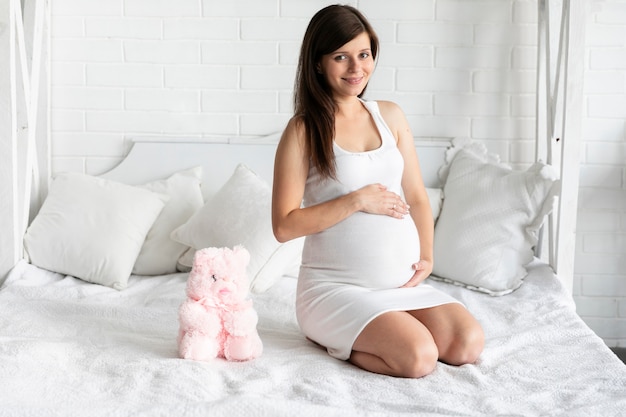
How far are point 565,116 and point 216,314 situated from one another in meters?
1.54

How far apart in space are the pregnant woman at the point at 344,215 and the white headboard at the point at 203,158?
1.09 m

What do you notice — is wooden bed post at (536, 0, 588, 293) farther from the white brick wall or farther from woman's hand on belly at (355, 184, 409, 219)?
woman's hand on belly at (355, 184, 409, 219)

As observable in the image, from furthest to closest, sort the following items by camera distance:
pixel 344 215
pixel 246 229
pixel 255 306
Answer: pixel 246 229 < pixel 255 306 < pixel 344 215

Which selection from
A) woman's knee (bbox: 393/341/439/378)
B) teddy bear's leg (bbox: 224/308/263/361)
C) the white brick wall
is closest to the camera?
woman's knee (bbox: 393/341/439/378)

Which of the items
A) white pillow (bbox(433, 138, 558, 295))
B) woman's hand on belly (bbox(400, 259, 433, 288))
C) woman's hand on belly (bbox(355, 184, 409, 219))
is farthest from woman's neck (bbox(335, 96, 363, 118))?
white pillow (bbox(433, 138, 558, 295))

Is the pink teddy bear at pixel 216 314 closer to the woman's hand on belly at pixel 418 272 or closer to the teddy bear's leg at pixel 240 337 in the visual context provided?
the teddy bear's leg at pixel 240 337

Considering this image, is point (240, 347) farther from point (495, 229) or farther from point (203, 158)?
point (203, 158)

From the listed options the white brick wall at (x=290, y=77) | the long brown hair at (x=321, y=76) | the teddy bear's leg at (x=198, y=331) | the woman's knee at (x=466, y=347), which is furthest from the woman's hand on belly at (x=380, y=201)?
the white brick wall at (x=290, y=77)

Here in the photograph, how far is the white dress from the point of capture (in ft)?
7.01

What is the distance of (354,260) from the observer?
2.18m

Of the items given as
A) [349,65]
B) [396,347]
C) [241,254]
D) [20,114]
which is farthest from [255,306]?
[20,114]

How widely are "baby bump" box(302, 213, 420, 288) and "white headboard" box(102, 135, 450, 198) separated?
46.4 inches

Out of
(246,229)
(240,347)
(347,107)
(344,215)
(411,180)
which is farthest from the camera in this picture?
(246,229)

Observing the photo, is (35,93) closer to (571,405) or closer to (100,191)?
(100,191)
